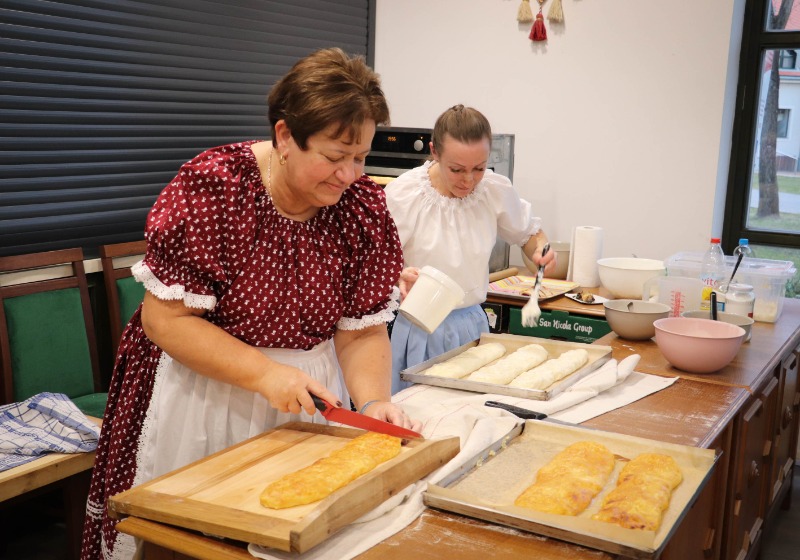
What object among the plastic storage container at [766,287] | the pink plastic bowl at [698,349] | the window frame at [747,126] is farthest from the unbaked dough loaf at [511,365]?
the window frame at [747,126]

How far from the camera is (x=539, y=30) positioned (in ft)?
14.7

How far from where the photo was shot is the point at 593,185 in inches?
177

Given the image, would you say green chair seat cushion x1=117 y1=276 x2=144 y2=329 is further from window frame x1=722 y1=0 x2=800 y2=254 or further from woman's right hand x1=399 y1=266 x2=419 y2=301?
window frame x1=722 y1=0 x2=800 y2=254

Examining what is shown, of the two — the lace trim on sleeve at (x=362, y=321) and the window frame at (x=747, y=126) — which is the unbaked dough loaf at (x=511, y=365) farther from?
the window frame at (x=747, y=126)

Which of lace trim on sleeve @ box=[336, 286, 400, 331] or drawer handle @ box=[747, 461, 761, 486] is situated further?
drawer handle @ box=[747, 461, 761, 486]

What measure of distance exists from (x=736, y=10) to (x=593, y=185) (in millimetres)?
1116

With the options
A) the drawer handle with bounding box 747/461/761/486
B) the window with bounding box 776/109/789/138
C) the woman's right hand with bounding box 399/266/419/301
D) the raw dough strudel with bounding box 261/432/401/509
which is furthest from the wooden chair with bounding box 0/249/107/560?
the window with bounding box 776/109/789/138

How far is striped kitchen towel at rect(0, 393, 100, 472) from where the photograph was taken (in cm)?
268

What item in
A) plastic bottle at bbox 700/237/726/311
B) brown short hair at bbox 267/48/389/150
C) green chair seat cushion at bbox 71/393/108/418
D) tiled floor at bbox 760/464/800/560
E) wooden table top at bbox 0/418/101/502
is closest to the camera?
brown short hair at bbox 267/48/389/150

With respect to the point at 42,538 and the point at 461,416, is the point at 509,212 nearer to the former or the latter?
the point at 461,416

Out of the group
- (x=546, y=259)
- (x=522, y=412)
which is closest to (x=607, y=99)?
(x=546, y=259)

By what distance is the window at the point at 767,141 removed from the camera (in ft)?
13.8

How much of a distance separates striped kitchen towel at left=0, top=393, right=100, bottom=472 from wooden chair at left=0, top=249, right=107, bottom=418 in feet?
0.84

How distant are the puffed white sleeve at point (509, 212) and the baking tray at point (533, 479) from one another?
57.8 inches
